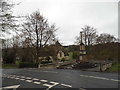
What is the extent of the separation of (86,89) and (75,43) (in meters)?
44.5

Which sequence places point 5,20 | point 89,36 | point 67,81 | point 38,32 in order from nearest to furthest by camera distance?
point 5,20
point 67,81
point 38,32
point 89,36

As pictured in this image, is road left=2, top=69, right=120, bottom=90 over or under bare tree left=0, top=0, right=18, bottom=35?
under

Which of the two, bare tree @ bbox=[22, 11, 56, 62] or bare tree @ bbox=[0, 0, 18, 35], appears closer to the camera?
bare tree @ bbox=[0, 0, 18, 35]

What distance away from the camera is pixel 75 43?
54.3 m

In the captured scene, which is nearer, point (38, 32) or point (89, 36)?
point (38, 32)

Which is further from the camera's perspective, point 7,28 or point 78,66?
point 78,66

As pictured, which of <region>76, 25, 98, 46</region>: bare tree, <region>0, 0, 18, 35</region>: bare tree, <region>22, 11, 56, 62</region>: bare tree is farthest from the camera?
<region>76, 25, 98, 46</region>: bare tree

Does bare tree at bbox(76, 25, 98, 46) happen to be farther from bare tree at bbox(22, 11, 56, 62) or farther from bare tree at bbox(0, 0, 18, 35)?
bare tree at bbox(0, 0, 18, 35)

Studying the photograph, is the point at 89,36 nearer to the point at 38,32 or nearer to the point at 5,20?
the point at 38,32

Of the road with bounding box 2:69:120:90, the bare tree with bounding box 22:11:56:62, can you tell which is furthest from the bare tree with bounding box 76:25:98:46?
the road with bounding box 2:69:120:90

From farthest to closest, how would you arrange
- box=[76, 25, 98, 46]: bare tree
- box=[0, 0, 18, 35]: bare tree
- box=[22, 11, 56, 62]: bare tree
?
box=[76, 25, 98, 46]: bare tree → box=[22, 11, 56, 62]: bare tree → box=[0, 0, 18, 35]: bare tree

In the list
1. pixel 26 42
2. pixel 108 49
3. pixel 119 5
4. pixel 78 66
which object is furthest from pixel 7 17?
pixel 26 42

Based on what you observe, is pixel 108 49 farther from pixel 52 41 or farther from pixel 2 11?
pixel 52 41

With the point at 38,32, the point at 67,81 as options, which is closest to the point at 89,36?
the point at 38,32
